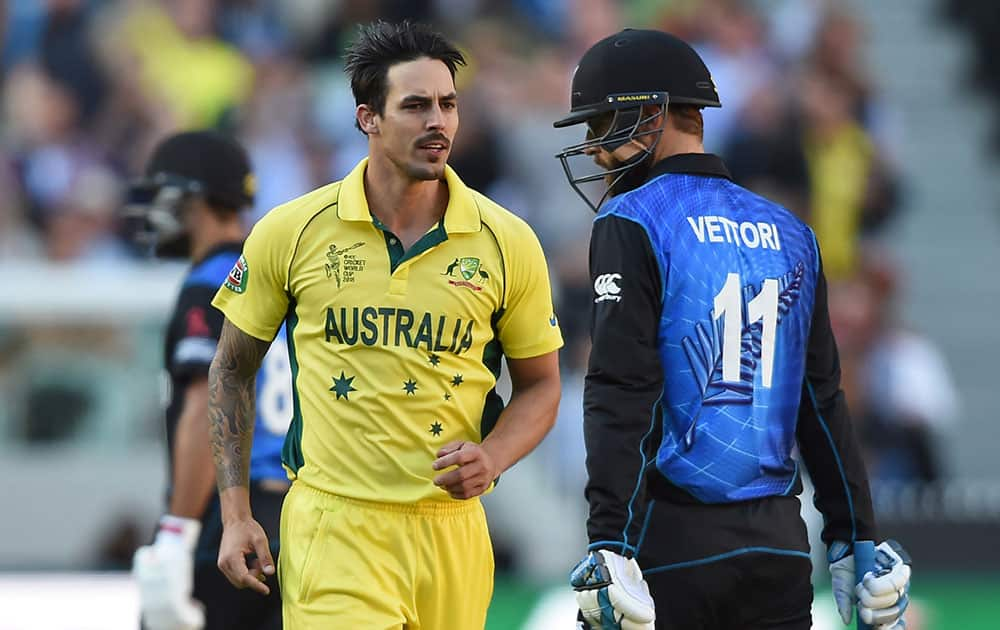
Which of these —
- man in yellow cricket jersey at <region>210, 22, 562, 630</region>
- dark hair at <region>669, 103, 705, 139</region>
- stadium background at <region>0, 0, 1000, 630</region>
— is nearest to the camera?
man in yellow cricket jersey at <region>210, 22, 562, 630</region>

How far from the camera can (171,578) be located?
6.09m

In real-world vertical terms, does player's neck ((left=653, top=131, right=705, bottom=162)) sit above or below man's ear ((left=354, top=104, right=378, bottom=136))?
below

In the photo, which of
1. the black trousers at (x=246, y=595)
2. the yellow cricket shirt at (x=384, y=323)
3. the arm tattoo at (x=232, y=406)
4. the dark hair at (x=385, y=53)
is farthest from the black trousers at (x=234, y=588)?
the dark hair at (x=385, y=53)

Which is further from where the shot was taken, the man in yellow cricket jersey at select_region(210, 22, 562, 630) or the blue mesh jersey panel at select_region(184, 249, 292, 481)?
the blue mesh jersey panel at select_region(184, 249, 292, 481)

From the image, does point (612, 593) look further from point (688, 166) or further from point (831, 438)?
point (688, 166)

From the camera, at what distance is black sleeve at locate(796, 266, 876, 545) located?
4.84 meters

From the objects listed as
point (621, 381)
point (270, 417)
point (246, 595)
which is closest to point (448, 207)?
point (621, 381)

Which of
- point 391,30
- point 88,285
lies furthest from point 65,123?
point 391,30

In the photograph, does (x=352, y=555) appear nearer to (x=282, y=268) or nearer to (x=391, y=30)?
(x=282, y=268)

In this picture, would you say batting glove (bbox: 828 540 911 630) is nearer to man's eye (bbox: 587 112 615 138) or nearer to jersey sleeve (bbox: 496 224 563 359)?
jersey sleeve (bbox: 496 224 563 359)

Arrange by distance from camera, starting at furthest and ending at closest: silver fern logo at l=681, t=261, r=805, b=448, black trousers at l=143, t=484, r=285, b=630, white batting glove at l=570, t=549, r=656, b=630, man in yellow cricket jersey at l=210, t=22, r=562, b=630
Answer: black trousers at l=143, t=484, r=285, b=630 → man in yellow cricket jersey at l=210, t=22, r=562, b=630 → silver fern logo at l=681, t=261, r=805, b=448 → white batting glove at l=570, t=549, r=656, b=630

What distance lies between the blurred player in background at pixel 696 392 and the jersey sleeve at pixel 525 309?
29 cm

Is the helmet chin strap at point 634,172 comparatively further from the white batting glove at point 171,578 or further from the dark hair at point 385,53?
the white batting glove at point 171,578

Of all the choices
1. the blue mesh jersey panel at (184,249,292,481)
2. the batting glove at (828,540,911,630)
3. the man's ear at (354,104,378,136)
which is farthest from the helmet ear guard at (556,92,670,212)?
the blue mesh jersey panel at (184,249,292,481)
